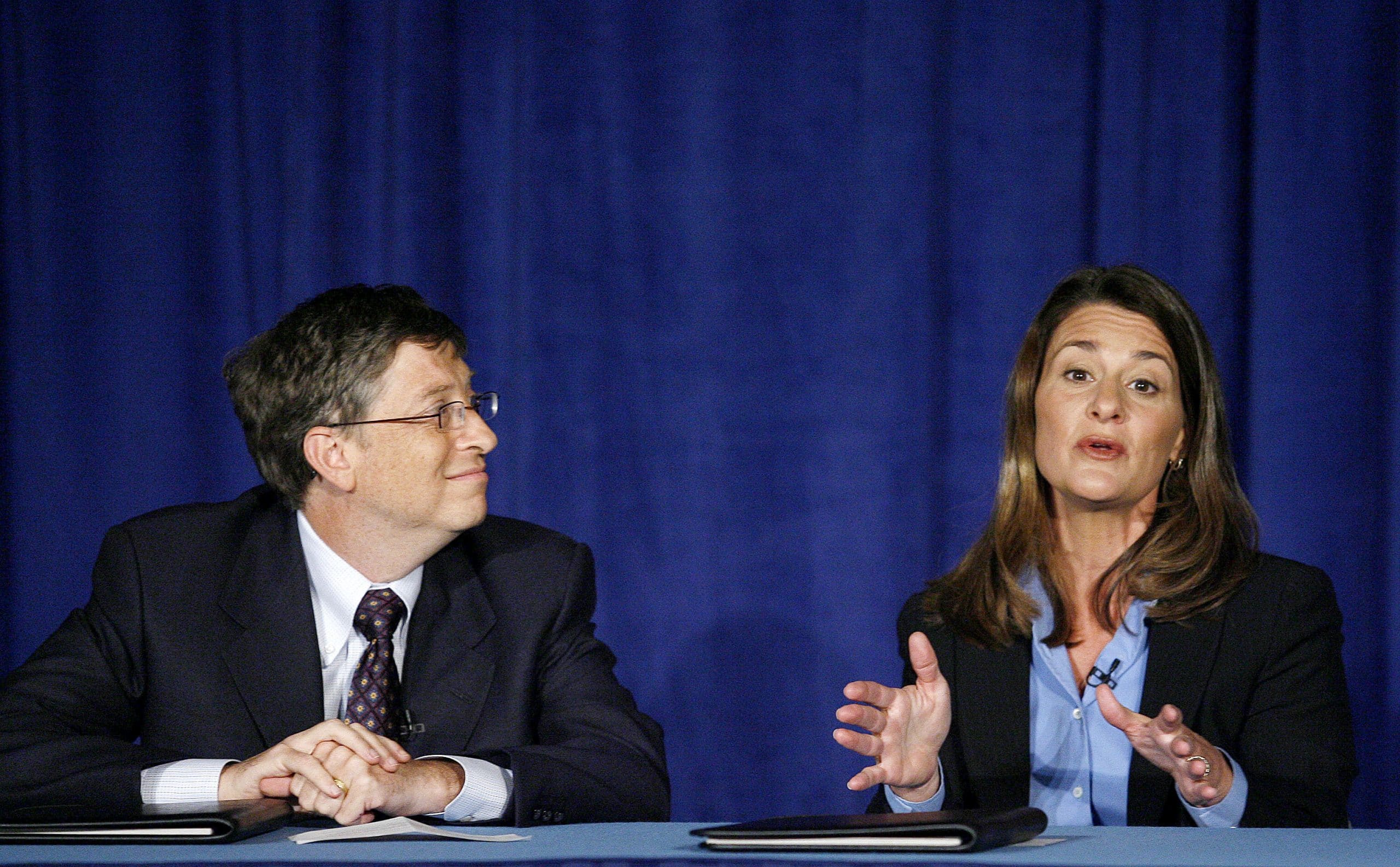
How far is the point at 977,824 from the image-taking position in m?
1.13

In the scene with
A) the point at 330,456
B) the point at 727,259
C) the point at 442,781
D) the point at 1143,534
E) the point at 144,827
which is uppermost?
the point at 727,259

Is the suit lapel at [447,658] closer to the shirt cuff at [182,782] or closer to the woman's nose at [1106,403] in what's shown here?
the shirt cuff at [182,782]

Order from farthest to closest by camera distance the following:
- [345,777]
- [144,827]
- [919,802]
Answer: [919,802] < [345,777] < [144,827]

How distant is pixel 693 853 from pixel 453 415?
1.20 metres

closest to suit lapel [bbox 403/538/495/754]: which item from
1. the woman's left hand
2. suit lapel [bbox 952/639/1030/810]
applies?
suit lapel [bbox 952/639/1030/810]

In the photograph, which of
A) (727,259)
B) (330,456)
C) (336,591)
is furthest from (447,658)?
(727,259)

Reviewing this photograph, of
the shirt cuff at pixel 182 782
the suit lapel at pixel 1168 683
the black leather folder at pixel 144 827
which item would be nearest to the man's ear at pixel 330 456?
the shirt cuff at pixel 182 782

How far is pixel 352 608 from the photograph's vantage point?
2.17 metres

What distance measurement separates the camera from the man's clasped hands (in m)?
1.62

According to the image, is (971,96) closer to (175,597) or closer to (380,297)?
(380,297)

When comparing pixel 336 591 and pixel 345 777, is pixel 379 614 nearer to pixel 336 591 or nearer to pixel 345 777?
pixel 336 591

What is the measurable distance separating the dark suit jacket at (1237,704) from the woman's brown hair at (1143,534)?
0.15 feet

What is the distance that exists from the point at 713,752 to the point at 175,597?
141 cm

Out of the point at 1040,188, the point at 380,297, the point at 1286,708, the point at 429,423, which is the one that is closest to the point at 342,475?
the point at 429,423
